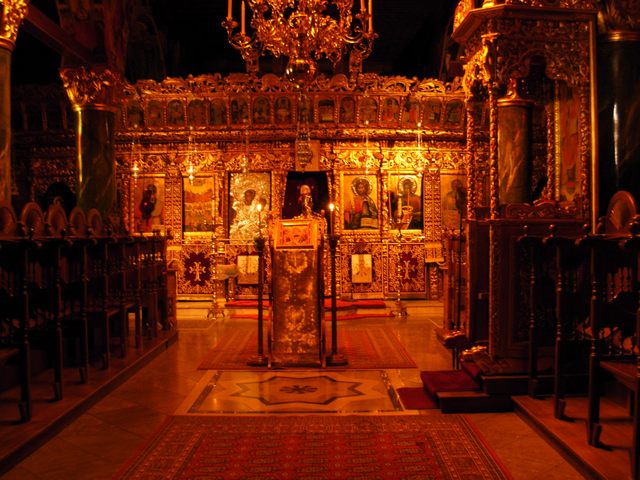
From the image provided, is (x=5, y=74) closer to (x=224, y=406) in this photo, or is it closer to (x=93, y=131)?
(x=93, y=131)

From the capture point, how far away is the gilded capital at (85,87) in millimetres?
8039

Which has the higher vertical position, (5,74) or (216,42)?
(216,42)

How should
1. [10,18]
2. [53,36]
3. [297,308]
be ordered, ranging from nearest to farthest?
[10,18], [297,308], [53,36]

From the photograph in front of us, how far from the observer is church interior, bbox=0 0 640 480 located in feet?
12.4

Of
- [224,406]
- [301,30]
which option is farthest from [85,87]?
[224,406]

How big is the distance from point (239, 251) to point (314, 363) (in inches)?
220

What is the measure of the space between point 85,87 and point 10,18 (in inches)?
97.3

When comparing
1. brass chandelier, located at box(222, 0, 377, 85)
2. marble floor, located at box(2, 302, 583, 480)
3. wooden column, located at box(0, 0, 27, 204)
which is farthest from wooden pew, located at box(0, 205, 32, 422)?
brass chandelier, located at box(222, 0, 377, 85)

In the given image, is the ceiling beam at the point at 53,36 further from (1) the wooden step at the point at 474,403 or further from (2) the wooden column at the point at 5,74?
(1) the wooden step at the point at 474,403

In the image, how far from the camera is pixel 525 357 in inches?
186

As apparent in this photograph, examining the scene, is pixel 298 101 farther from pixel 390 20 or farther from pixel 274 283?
pixel 274 283

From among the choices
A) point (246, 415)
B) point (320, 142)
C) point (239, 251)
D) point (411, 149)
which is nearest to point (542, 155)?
point (411, 149)

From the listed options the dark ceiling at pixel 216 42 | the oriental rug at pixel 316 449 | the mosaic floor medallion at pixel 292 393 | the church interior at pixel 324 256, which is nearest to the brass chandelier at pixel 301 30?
the church interior at pixel 324 256

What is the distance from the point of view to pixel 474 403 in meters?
4.57
